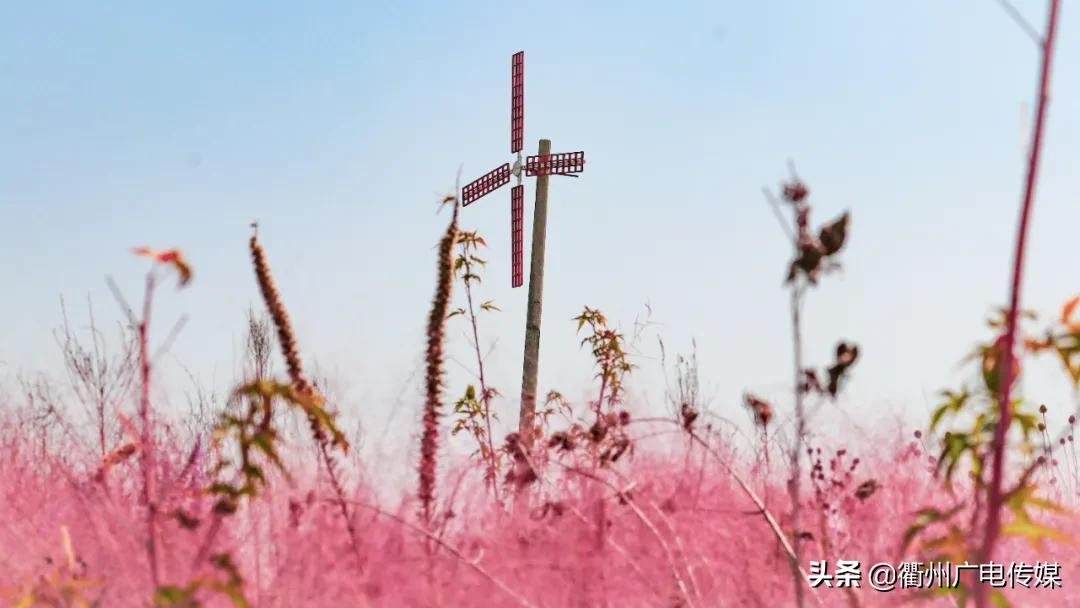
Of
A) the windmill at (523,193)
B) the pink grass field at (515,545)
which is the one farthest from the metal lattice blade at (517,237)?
the pink grass field at (515,545)

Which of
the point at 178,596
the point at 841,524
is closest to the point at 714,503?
the point at 841,524

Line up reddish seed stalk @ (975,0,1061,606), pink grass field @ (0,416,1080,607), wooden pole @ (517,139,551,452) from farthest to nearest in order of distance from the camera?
wooden pole @ (517,139,551,452), pink grass field @ (0,416,1080,607), reddish seed stalk @ (975,0,1061,606)

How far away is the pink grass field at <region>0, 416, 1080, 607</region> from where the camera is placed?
339 centimetres

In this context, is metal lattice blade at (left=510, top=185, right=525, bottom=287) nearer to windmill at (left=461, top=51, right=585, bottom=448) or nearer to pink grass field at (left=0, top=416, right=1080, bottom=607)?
windmill at (left=461, top=51, right=585, bottom=448)

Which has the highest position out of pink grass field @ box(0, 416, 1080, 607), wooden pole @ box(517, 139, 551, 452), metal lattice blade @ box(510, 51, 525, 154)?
metal lattice blade @ box(510, 51, 525, 154)

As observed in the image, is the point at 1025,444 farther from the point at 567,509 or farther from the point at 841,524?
the point at 841,524

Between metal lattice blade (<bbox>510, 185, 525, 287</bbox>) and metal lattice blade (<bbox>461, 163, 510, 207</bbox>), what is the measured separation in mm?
208

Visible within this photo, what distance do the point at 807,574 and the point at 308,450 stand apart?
1.74 meters

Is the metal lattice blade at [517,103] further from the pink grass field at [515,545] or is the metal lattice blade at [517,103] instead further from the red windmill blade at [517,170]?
the pink grass field at [515,545]

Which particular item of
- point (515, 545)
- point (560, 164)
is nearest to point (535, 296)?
point (560, 164)

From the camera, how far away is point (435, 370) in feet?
13.1

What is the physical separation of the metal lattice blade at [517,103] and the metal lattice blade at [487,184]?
269 millimetres

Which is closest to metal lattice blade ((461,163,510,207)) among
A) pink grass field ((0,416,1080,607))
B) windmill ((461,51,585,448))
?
windmill ((461,51,585,448))

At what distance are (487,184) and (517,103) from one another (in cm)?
95
